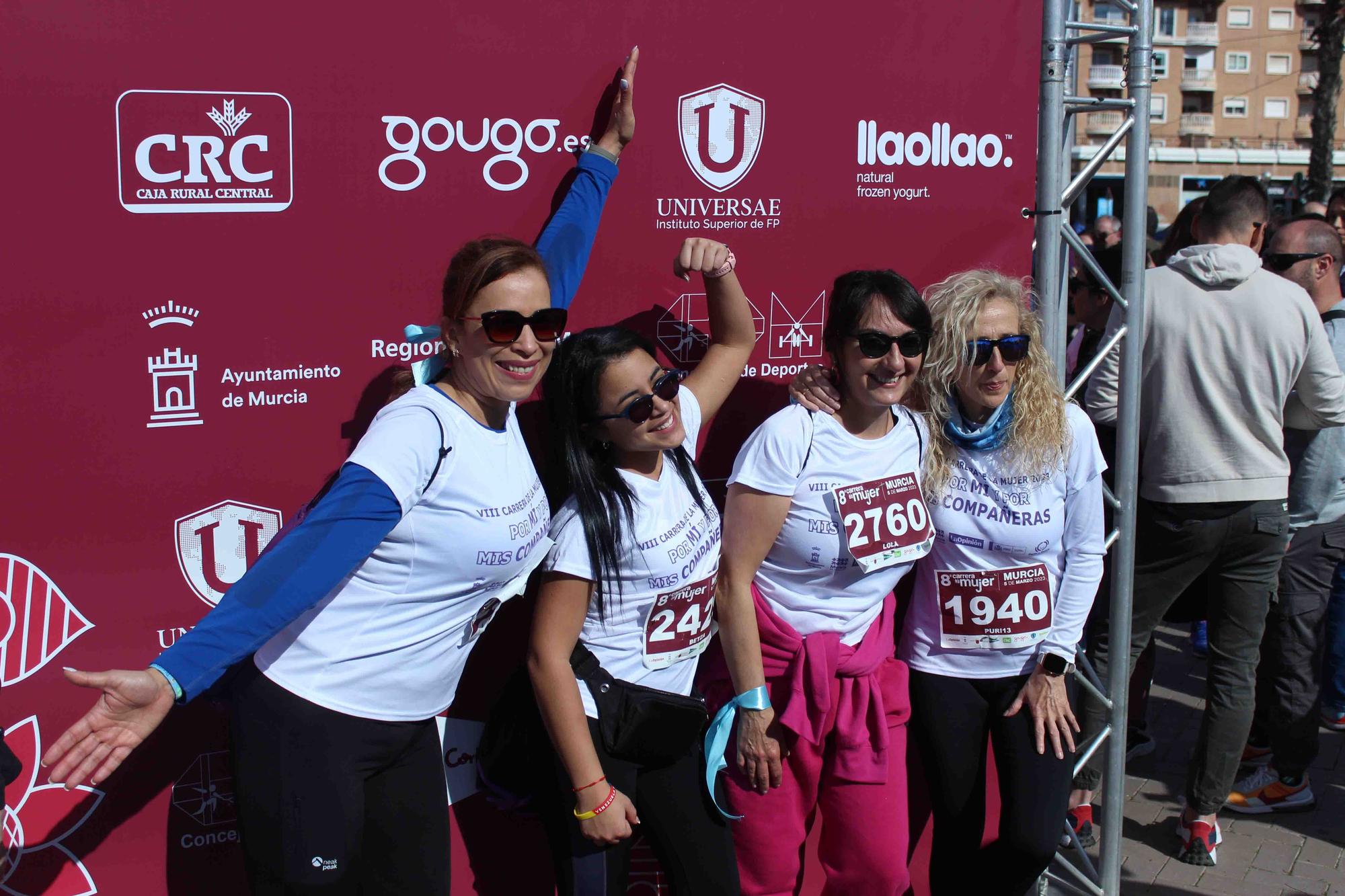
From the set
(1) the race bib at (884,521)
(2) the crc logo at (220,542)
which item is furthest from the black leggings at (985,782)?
(2) the crc logo at (220,542)

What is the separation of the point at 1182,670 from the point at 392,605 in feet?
15.8

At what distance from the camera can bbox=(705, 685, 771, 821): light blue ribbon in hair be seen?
2729 mm

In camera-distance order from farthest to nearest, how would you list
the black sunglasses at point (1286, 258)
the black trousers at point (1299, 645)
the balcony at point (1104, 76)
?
the balcony at point (1104, 76) < the black sunglasses at point (1286, 258) < the black trousers at point (1299, 645)

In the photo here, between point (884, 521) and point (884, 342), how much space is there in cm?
44

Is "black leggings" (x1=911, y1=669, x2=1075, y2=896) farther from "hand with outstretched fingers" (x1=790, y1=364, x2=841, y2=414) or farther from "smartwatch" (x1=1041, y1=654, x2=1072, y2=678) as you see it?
"hand with outstretched fingers" (x1=790, y1=364, x2=841, y2=414)

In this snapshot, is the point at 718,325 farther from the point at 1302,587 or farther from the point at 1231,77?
the point at 1231,77

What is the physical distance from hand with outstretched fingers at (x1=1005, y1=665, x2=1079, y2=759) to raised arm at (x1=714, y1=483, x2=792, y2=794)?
0.71 metres

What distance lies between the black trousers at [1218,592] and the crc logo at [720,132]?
1908mm

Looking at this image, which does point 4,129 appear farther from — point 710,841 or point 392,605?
point 710,841

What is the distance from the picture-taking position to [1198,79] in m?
70.1

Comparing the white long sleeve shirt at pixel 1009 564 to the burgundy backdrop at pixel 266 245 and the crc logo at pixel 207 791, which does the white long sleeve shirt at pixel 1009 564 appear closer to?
the burgundy backdrop at pixel 266 245

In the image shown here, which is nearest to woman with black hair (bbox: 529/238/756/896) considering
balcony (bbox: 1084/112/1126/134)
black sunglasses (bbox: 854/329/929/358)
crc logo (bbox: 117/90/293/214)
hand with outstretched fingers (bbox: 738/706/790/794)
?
hand with outstretched fingers (bbox: 738/706/790/794)

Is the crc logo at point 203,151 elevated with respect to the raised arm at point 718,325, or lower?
elevated

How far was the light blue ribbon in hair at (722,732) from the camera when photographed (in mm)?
2729
